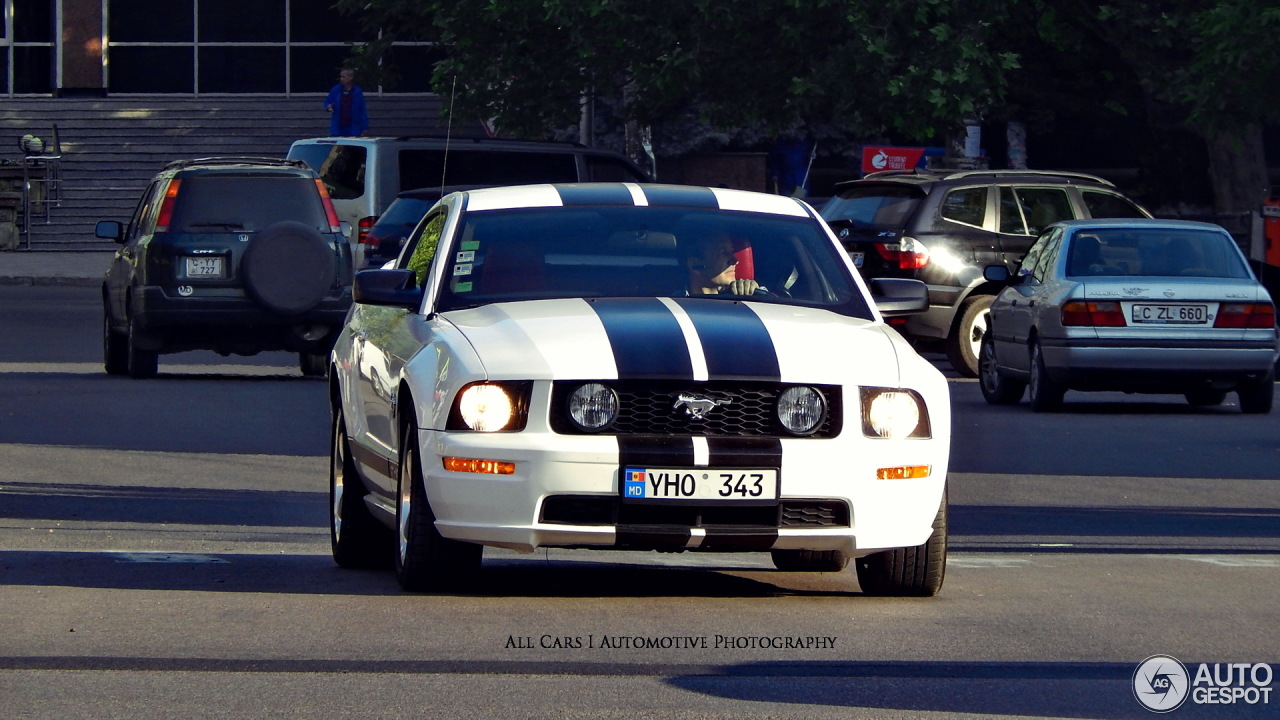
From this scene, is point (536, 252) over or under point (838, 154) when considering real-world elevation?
over

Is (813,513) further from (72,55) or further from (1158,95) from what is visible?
(72,55)

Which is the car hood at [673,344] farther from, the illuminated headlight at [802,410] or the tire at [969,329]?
the tire at [969,329]

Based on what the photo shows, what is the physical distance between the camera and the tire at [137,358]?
1936 centimetres

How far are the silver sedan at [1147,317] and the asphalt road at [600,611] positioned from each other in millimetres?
3266

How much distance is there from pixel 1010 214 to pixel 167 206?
754 centimetres

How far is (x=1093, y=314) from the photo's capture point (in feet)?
57.4

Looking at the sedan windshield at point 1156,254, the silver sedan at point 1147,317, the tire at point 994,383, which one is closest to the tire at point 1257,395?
the silver sedan at point 1147,317

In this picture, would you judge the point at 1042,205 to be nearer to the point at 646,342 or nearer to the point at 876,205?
the point at 876,205

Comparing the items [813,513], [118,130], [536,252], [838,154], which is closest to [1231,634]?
[813,513]

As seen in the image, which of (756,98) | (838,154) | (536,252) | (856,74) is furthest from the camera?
(838,154)

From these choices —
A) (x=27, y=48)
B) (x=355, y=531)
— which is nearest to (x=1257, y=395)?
(x=355, y=531)

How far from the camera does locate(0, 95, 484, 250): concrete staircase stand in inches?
1734

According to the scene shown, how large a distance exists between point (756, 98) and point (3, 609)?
2575 centimetres

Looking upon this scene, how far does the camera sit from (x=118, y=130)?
4669 centimetres
